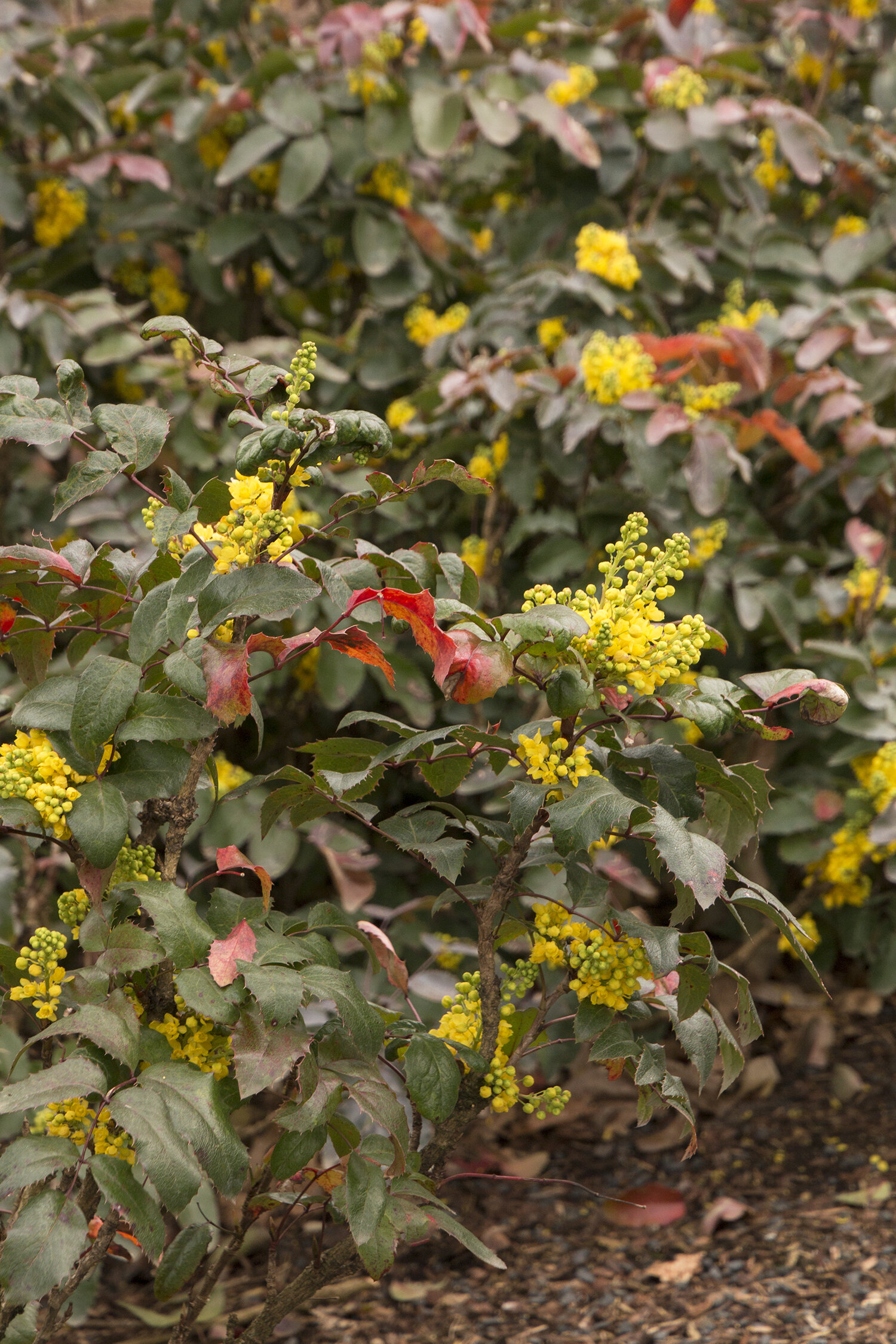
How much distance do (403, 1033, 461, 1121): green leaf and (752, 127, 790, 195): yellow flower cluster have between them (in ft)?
7.22

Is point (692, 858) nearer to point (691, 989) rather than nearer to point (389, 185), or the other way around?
point (691, 989)

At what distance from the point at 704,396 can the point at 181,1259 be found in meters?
1.52

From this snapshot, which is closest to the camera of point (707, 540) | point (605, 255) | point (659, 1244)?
point (659, 1244)

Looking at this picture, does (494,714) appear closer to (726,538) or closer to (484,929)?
(726,538)

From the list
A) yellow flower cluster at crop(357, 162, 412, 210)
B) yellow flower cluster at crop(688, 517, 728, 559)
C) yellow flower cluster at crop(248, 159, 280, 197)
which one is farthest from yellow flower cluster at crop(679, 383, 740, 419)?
yellow flower cluster at crop(248, 159, 280, 197)

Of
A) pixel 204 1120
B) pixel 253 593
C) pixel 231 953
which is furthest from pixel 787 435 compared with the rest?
pixel 204 1120

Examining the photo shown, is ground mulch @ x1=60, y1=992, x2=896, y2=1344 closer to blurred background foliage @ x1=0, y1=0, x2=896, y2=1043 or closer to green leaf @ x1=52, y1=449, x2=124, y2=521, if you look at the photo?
blurred background foliage @ x1=0, y1=0, x2=896, y2=1043

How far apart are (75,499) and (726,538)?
1.45m

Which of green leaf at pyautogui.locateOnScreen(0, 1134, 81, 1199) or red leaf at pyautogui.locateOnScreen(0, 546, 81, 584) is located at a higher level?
red leaf at pyautogui.locateOnScreen(0, 546, 81, 584)

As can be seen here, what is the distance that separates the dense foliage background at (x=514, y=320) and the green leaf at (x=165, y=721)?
714 mm

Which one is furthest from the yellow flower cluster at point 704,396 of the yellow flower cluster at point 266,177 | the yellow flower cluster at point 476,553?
the yellow flower cluster at point 266,177

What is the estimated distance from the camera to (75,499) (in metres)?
1.02

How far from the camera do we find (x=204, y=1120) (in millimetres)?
888

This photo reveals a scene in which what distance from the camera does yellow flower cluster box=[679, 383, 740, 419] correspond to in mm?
1975
